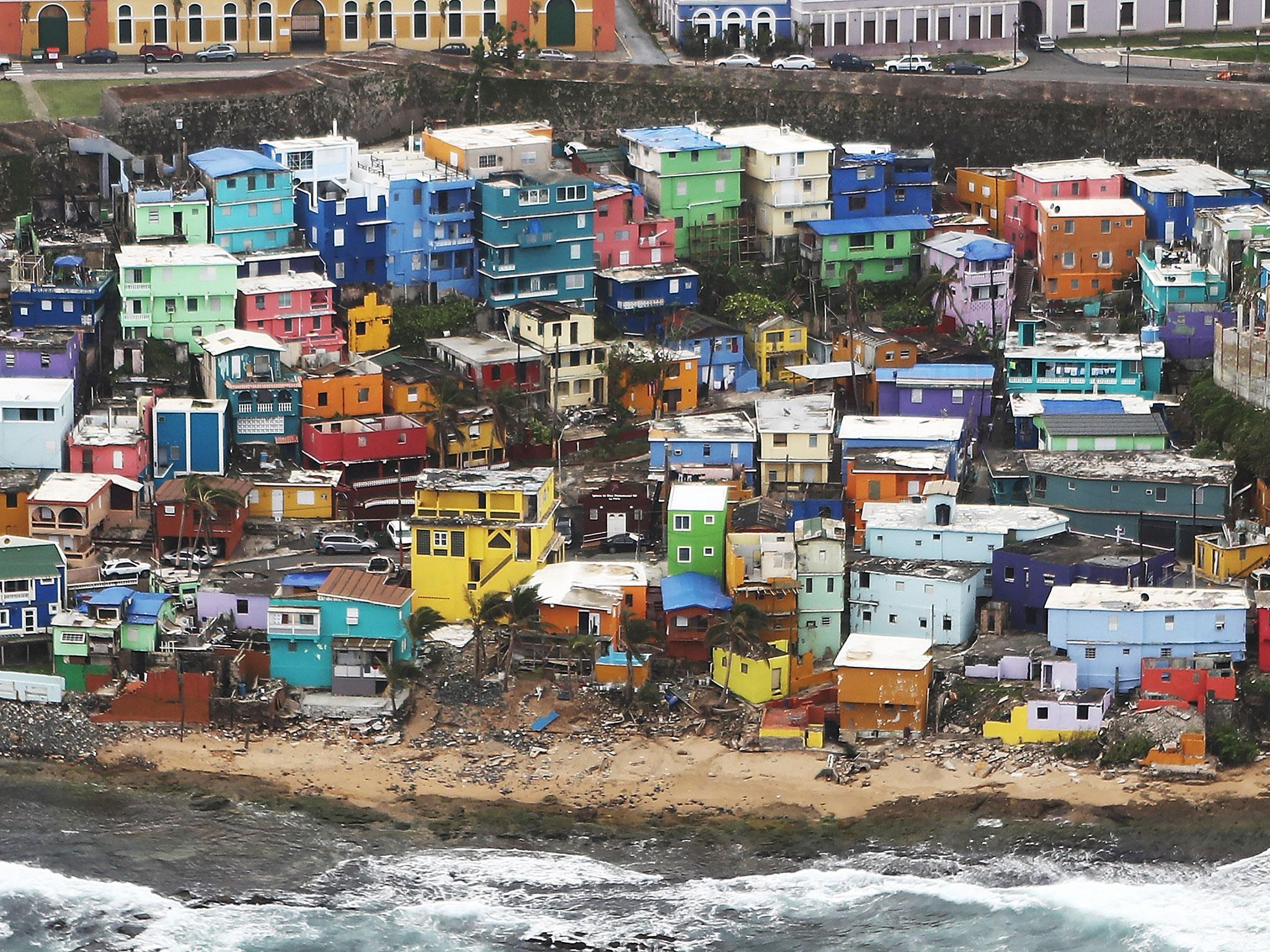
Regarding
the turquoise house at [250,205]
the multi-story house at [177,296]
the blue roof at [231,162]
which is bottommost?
the multi-story house at [177,296]

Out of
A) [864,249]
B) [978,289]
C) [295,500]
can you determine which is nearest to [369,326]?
[295,500]

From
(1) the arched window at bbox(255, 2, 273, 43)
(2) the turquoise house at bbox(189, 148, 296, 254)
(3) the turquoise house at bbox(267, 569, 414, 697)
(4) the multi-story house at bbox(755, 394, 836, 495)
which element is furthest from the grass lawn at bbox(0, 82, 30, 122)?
(3) the turquoise house at bbox(267, 569, 414, 697)

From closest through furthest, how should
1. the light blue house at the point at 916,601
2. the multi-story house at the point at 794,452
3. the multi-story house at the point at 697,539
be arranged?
the light blue house at the point at 916,601 → the multi-story house at the point at 697,539 → the multi-story house at the point at 794,452

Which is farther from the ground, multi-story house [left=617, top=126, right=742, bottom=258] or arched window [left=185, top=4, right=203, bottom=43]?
arched window [left=185, top=4, right=203, bottom=43]

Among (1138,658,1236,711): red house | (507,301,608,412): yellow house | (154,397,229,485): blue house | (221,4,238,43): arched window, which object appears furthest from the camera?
(221,4,238,43): arched window

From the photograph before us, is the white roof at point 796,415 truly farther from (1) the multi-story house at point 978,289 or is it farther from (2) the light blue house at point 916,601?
(1) the multi-story house at point 978,289

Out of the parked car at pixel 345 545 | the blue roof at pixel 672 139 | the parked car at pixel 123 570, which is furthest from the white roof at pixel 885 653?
the blue roof at pixel 672 139

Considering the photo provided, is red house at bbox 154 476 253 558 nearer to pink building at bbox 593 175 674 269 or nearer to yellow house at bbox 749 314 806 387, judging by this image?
yellow house at bbox 749 314 806 387

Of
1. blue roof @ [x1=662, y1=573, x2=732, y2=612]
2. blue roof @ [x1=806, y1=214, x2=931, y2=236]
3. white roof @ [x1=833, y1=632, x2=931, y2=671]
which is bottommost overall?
white roof @ [x1=833, y1=632, x2=931, y2=671]

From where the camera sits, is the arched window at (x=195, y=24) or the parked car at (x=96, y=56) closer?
the parked car at (x=96, y=56)
